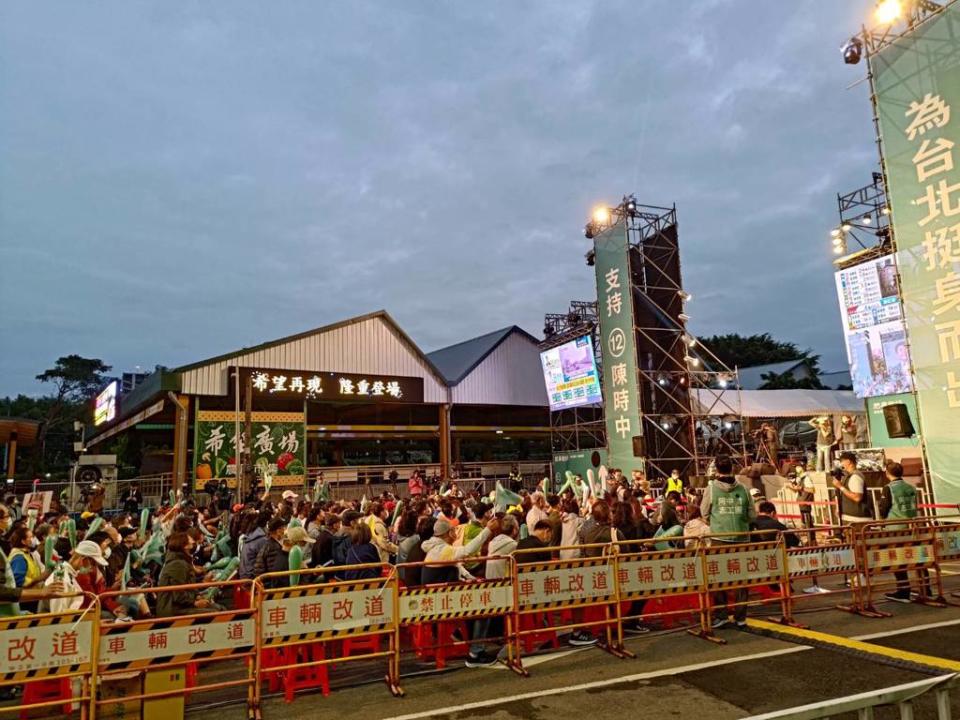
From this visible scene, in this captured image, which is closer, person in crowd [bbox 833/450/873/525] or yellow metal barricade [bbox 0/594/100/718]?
yellow metal barricade [bbox 0/594/100/718]

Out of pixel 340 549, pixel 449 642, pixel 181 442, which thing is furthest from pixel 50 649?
pixel 181 442

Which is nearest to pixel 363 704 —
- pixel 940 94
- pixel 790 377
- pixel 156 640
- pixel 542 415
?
pixel 156 640

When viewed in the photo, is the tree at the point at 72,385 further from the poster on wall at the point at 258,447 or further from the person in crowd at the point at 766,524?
the person in crowd at the point at 766,524

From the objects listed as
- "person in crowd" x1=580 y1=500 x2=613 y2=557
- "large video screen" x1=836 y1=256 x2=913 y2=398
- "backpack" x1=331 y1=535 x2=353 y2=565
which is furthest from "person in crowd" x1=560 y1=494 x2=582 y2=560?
"large video screen" x1=836 y1=256 x2=913 y2=398

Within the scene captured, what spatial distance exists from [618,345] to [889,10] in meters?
13.5

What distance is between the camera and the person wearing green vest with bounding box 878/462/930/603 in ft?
28.9

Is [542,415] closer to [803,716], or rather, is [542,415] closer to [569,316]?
[569,316]

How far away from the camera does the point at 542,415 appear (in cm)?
3675

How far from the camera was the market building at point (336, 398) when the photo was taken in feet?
79.2

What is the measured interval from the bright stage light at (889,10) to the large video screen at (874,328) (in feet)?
42.5

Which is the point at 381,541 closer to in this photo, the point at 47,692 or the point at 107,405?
the point at 47,692

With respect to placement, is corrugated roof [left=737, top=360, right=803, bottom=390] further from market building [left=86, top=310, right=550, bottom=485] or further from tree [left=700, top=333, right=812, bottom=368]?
market building [left=86, top=310, right=550, bottom=485]

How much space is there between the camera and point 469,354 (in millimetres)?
34688

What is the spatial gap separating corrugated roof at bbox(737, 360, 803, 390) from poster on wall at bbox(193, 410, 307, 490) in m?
35.3
